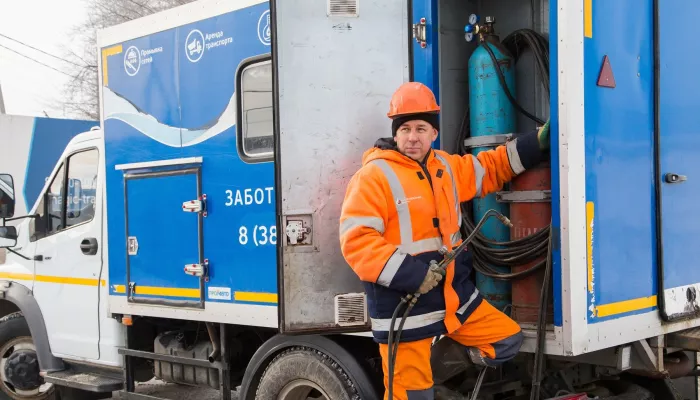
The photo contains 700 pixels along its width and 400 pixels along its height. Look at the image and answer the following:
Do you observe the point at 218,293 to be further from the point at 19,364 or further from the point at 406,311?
the point at 19,364

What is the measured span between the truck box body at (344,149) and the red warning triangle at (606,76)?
0.02m

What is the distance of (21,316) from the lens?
7285 mm

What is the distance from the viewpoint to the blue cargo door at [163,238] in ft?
18.1

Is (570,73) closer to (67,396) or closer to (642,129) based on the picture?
(642,129)

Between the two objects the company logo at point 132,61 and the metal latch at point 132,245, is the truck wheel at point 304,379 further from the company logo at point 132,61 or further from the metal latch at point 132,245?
the company logo at point 132,61

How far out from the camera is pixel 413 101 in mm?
4082

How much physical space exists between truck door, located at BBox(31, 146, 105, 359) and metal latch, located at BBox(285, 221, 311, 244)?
251 cm

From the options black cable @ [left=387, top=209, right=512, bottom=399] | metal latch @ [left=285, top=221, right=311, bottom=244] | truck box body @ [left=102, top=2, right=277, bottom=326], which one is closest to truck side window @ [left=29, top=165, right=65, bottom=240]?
truck box body @ [left=102, top=2, right=277, bottom=326]

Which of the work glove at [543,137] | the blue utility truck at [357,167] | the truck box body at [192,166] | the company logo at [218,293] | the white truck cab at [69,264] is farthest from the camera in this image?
the white truck cab at [69,264]

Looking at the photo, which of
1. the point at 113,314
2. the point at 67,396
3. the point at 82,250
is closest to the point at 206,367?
the point at 113,314

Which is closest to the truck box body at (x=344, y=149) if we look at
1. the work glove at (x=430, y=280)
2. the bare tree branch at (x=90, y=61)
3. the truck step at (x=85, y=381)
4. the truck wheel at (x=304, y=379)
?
the truck wheel at (x=304, y=379)

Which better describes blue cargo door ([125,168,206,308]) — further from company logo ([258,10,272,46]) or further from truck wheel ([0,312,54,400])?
truck wheel ([0,312,54,400])

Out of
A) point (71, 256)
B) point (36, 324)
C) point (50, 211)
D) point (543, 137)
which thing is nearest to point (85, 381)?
point (36, 324)

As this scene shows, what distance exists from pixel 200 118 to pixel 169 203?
2.14 ft
